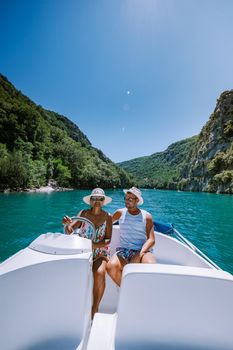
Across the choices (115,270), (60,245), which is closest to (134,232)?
(115,270)

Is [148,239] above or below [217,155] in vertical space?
below

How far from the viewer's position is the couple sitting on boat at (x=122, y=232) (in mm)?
2508

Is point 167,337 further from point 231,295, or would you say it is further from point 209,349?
point 231,295

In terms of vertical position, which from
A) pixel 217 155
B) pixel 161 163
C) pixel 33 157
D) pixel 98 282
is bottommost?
pixel 98 282

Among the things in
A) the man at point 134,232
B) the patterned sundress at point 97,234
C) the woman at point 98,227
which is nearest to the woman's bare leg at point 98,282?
the woman at point 98,227

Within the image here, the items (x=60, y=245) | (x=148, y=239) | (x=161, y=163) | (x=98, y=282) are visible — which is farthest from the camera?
(x=161, y=163)

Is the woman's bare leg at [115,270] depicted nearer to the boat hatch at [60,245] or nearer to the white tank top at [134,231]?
the white tank top at [134,231]

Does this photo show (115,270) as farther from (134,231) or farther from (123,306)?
(123,306)

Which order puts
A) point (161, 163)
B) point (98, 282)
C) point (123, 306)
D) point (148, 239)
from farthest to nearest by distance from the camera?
1. point (161, 163)
2. point (148, 239)
3. point (98, 282)
4. point (123, 306)

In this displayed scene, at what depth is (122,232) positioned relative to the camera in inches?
114

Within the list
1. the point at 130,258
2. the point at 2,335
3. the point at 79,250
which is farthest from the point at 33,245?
the point at 130,258

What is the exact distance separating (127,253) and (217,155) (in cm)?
5348

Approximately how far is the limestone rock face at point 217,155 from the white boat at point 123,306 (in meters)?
46.2

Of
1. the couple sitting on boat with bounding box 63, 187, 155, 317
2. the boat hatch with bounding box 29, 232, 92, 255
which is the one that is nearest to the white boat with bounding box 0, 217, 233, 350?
the boat hatch with bounding box 29, 232, 92, 255
